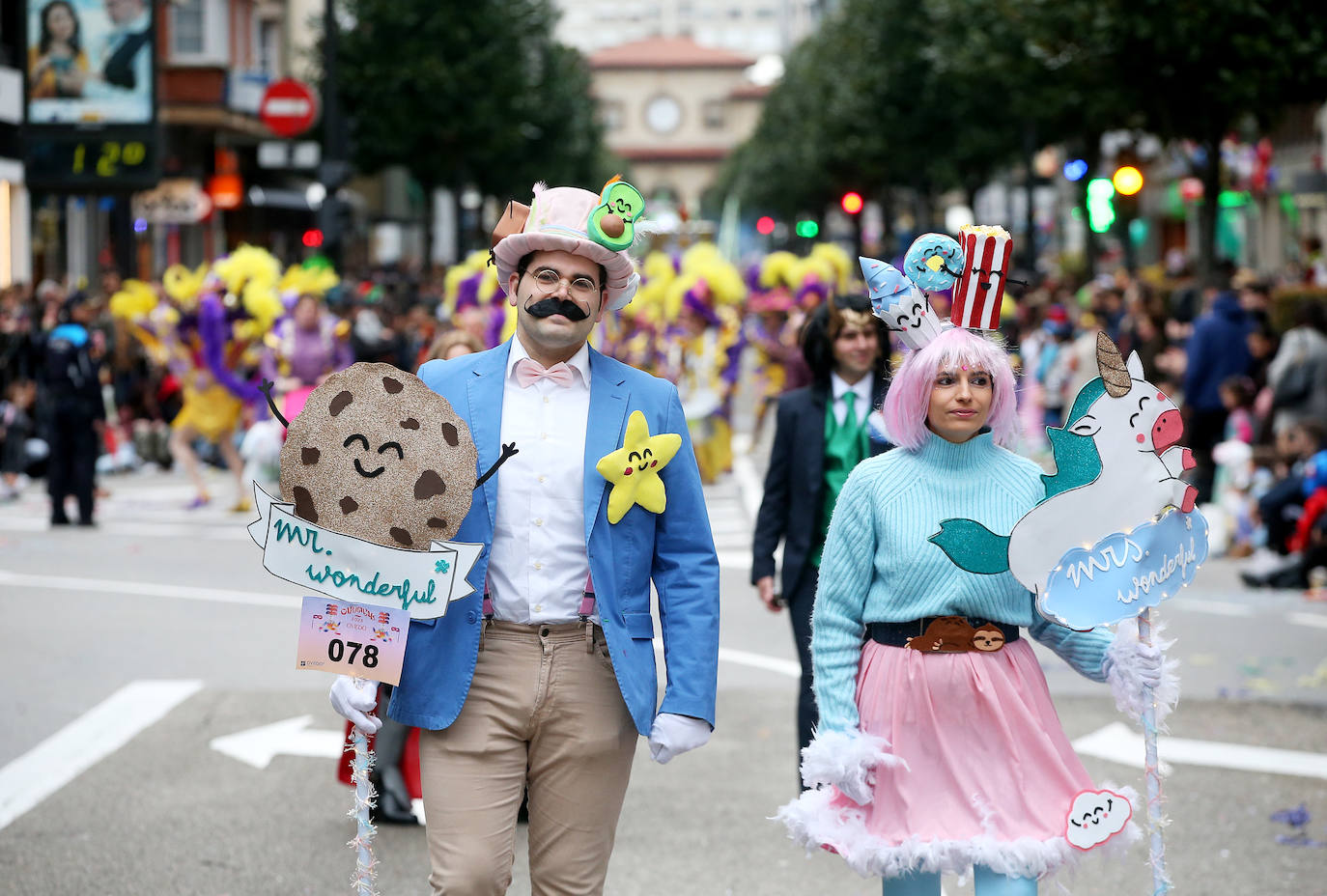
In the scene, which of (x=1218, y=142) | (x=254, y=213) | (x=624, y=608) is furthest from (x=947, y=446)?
(x=254, y=213)

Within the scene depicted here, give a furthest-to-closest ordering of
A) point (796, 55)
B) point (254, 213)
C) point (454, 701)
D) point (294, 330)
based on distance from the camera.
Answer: point (796, 55) → point (254, 213) → point (294, 330) → point (454, 701)

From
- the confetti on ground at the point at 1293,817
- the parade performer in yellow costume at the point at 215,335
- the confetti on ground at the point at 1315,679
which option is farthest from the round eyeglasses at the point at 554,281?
the parade performer in yellow costume at the point at 215,335

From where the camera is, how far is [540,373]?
4066mm

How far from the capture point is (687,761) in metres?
7.45

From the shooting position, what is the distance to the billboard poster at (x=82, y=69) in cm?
1783

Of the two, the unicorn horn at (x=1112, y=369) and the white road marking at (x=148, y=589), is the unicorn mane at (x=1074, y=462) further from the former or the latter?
the white road marking at (x=148, y=589)

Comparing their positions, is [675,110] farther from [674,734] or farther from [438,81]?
[674,734]

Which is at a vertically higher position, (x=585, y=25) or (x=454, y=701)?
(x=585, y=25)

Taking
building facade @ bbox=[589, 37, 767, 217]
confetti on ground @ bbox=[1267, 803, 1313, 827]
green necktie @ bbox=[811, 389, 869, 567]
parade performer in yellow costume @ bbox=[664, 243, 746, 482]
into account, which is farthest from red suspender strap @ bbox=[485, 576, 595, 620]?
building facade @ bbox=[589, 37, 767, 217]

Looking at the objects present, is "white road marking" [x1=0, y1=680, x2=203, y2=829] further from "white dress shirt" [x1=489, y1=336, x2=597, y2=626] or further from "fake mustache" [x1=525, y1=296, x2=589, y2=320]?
"fake mustache" [x1=525, y1=296, x2=589, y2=320]

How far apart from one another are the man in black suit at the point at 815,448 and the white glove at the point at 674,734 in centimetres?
207

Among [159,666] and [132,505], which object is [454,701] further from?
[132,505]

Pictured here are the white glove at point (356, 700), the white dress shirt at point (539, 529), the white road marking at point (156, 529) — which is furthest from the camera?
the white road marking at point (156, 529)

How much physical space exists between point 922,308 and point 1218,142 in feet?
61.0
